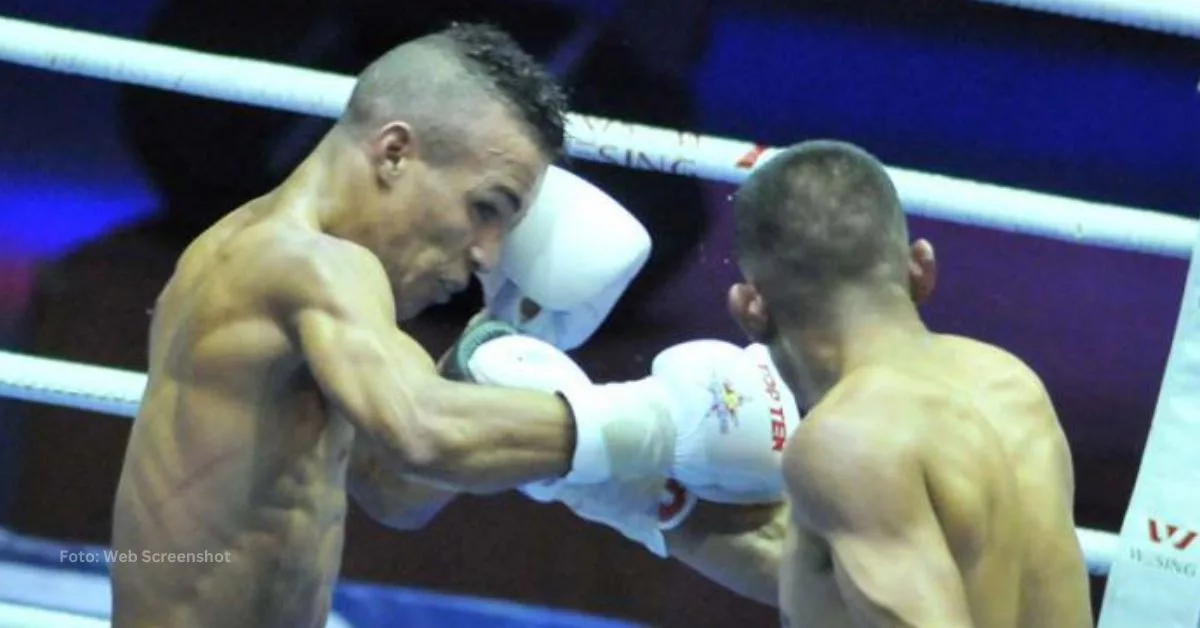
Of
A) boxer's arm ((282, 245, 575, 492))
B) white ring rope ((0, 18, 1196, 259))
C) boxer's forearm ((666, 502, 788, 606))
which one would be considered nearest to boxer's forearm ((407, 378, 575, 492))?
boxer's arm ((282, 245, 575, 492))

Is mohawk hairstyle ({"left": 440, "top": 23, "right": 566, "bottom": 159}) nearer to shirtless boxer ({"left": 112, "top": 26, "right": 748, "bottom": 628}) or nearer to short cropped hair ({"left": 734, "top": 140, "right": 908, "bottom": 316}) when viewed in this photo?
shirtless boxer ({"left": 112, "top": 26, "right": 748, "bottom": 628})

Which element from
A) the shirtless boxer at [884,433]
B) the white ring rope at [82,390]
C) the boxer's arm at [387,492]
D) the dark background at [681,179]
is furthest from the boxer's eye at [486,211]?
the dark background at [681,179]

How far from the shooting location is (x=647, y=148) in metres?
1.61

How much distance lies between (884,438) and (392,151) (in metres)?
0.41

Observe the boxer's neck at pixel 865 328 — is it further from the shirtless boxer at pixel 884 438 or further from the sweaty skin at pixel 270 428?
the sweaty skin at pixel 270 428

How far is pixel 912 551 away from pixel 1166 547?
0.49 meters

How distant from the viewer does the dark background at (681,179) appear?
6.89 feet

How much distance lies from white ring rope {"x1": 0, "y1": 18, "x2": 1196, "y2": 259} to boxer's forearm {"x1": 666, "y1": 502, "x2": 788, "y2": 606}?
11.3 inches

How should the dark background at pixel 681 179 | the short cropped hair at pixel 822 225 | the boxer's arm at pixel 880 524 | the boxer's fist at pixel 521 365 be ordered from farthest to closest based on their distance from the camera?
the dark background at pixel 681 179 → the boxer's fist at pixel 521 365 → the short cropped hair at pixel 822 225 → the boxer's arm at pixel 880 524

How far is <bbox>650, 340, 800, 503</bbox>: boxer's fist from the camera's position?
4.59ft

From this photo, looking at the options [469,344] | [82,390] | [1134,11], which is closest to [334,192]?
[469,344]

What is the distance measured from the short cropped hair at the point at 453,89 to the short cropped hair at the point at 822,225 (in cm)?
17

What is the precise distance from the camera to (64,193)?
234cm

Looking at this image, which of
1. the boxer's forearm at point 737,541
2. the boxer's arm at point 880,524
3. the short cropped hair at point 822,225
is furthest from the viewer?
the boxer's forearm at point 737,541
